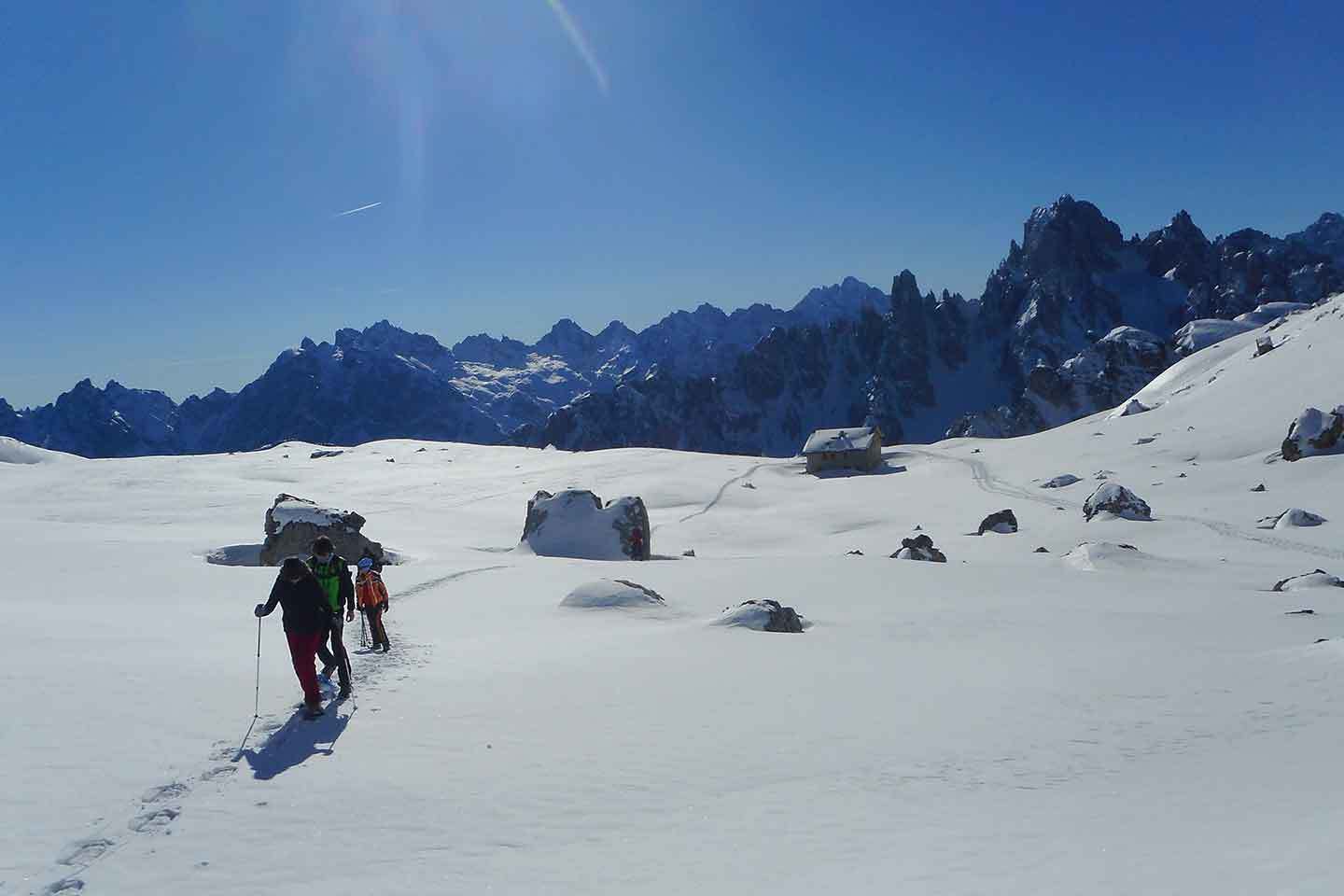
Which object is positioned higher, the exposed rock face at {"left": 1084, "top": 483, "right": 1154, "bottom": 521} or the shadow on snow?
the exposed rock face at {"left": 1084, "top": 483, "right": 1154, "bottom": 521}

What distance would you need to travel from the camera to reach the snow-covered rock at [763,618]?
1703 centimetres

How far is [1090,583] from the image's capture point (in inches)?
951

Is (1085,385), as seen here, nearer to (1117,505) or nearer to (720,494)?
(720,494)

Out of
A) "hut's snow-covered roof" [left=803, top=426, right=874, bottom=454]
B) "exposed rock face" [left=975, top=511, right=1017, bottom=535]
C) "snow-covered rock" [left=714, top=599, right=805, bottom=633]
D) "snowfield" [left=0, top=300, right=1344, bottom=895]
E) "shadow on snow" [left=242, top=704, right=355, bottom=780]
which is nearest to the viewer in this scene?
"snowfield" [left=0, top=300, right=1344, bottom=895]

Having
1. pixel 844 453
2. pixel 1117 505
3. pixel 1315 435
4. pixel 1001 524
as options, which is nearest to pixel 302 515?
pixel 1001 524

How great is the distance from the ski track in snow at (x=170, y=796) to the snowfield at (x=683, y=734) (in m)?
0.04

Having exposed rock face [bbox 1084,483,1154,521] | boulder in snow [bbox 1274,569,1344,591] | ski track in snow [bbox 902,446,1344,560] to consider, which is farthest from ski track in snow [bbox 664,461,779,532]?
boulder in snow [bbox 1274,569,1344,591]

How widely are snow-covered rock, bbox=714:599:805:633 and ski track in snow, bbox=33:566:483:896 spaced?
21.9ft

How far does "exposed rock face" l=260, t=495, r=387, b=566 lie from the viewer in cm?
2622

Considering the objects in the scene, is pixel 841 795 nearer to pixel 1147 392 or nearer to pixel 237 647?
pixel 237 647

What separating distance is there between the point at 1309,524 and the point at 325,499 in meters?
52.3

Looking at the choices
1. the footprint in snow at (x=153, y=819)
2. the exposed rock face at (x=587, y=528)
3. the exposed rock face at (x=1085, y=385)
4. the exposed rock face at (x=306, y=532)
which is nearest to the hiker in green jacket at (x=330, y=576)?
the footprint in snow at (x=153, y=819)

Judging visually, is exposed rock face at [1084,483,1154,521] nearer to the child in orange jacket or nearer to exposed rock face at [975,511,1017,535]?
exposed rock face at [975,511,1017,535]

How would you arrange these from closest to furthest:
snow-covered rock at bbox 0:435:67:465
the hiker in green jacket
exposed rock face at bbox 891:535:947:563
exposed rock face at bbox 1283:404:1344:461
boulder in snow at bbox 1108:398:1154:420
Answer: the hiker in green jacket < exposed rock face at bbox 891:535:947:563 < exposed rock face at bbox 1283:404:1344:461 < snow-covered rock at bbox 0:435:67:465 < boulder in snow at bbox 1108:398:1154:420
